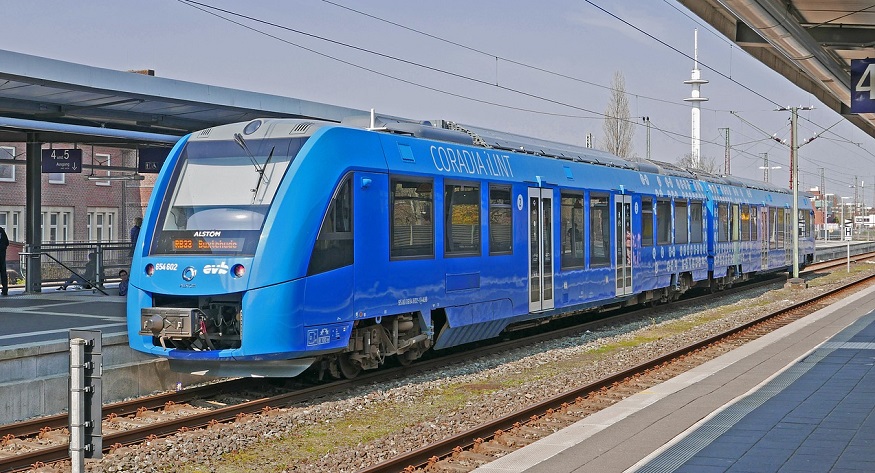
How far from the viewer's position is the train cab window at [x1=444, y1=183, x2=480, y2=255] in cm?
1383

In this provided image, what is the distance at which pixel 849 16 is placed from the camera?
17250 mm

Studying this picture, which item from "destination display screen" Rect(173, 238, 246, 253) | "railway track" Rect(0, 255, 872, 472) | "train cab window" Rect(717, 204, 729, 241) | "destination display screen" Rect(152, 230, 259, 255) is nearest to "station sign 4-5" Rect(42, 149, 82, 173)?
"railway track" Rect(0, 255, 872, 472)

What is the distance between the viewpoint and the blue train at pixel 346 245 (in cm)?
1105

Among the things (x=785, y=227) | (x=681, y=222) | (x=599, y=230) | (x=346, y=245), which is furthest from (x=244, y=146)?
(x=785, y=227)

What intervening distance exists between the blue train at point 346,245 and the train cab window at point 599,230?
0.72m

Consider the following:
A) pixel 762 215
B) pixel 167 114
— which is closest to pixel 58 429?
pixel 167 114

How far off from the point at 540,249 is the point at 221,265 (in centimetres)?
682

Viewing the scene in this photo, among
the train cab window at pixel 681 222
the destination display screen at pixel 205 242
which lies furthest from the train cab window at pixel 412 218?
the train cab window at pixel 681 222

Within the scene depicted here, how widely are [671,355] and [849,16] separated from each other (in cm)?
677

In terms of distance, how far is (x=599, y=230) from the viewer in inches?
752

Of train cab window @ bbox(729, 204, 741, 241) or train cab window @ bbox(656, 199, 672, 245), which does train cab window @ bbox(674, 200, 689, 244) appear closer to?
train cab window @ bbox(656, 199, 672, 245)

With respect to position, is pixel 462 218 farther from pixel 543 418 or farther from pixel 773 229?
pixel 773 229

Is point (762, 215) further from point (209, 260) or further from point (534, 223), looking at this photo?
point (209, 260)

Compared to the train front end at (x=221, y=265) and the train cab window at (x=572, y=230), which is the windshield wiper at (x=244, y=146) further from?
the train cab window at (x=572, y=230)
